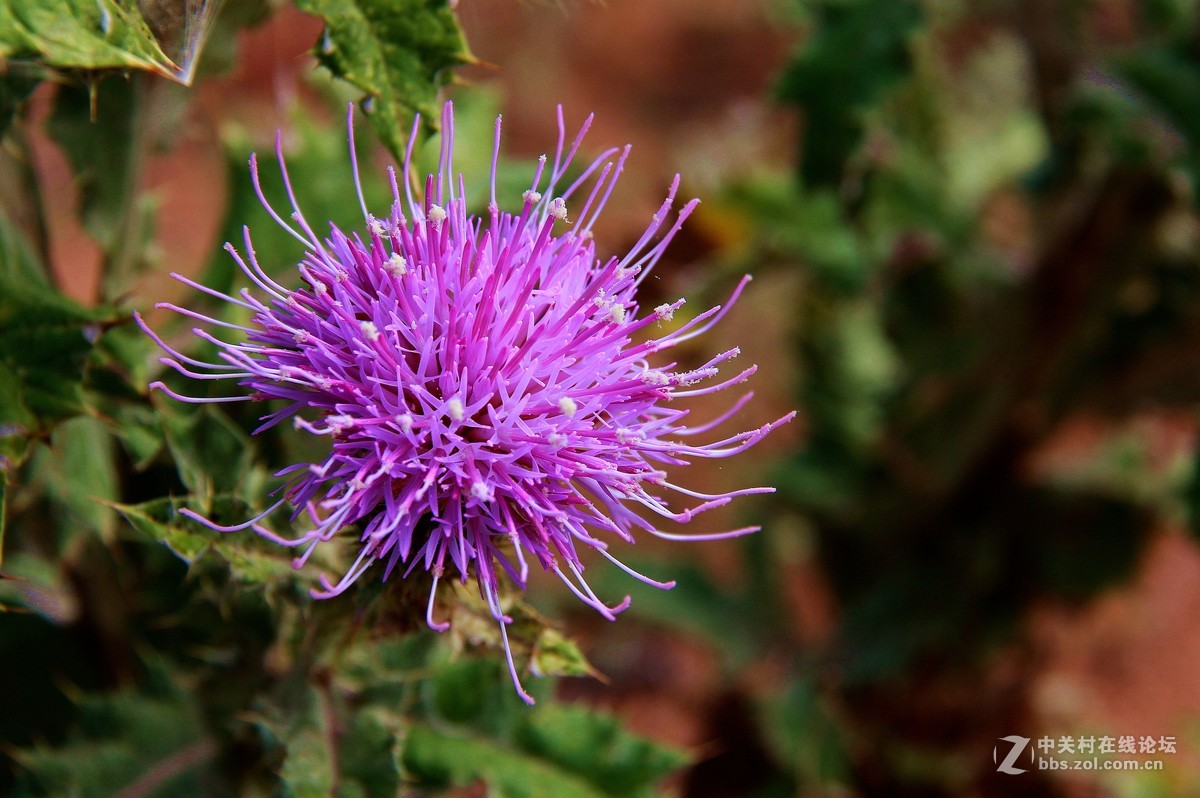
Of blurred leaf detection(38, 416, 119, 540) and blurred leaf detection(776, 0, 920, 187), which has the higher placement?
blurred leaf detection(776, 0, 920, 187)

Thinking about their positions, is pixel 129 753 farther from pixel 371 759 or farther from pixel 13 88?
pixel 13 88

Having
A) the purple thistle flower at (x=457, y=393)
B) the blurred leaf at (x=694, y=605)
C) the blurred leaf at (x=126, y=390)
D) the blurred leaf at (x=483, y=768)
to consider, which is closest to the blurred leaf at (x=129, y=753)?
the blurred leaf at (x=483, y=768)

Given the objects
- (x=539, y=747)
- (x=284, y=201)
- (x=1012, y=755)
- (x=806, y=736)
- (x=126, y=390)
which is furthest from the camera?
(x=806, y=736)

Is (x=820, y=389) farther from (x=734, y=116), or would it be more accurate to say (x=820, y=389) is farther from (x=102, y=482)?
(x=102, y=482)

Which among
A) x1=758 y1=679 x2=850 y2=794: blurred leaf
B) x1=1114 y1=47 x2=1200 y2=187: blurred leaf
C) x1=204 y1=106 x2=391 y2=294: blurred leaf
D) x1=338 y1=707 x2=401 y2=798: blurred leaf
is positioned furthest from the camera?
x1=758 y1=679 x2=850 y2=794: blurred leaf

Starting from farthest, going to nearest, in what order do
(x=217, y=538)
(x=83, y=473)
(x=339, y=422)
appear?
1. (x=83, y=473)
2. (x=217, y=538)
3. (x=339, y=422)

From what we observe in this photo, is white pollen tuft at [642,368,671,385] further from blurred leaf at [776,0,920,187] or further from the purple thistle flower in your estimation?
blurred leaf at [776,0,920,187]

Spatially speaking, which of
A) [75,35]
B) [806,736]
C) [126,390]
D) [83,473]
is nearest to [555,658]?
[126,390]

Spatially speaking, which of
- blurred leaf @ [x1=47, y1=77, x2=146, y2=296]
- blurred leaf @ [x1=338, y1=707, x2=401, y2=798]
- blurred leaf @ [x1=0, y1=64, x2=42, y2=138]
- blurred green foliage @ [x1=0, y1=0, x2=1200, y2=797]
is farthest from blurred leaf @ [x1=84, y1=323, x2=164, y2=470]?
blurred leaf @ [x1=338, y1=707, x2=401, y2=798]
